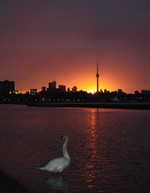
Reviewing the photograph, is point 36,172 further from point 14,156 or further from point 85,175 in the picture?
point 14,156

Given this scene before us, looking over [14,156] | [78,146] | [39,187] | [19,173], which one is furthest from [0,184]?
[78,146]

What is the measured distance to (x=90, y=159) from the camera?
87.4 feet

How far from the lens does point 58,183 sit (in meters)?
19.0

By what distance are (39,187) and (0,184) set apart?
237 centimetres

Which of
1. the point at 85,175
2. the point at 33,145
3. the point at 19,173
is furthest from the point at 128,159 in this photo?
the point at 33,145

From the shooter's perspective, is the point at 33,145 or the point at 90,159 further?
the point at 33,145

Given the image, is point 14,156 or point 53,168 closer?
point 53,168

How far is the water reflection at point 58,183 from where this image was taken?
18.2 meters

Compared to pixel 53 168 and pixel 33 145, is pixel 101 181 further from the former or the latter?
pixel 33 145

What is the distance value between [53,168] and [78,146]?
588 inches

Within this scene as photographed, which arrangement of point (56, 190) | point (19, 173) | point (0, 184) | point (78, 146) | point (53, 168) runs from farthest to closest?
point (78, 146)
point (19, 173)
point (53, 168)
point (56, 190)
point (0, 184)

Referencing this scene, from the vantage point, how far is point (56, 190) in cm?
1789

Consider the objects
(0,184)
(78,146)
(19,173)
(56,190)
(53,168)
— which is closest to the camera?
(0,184)

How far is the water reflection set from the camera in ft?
59.7
